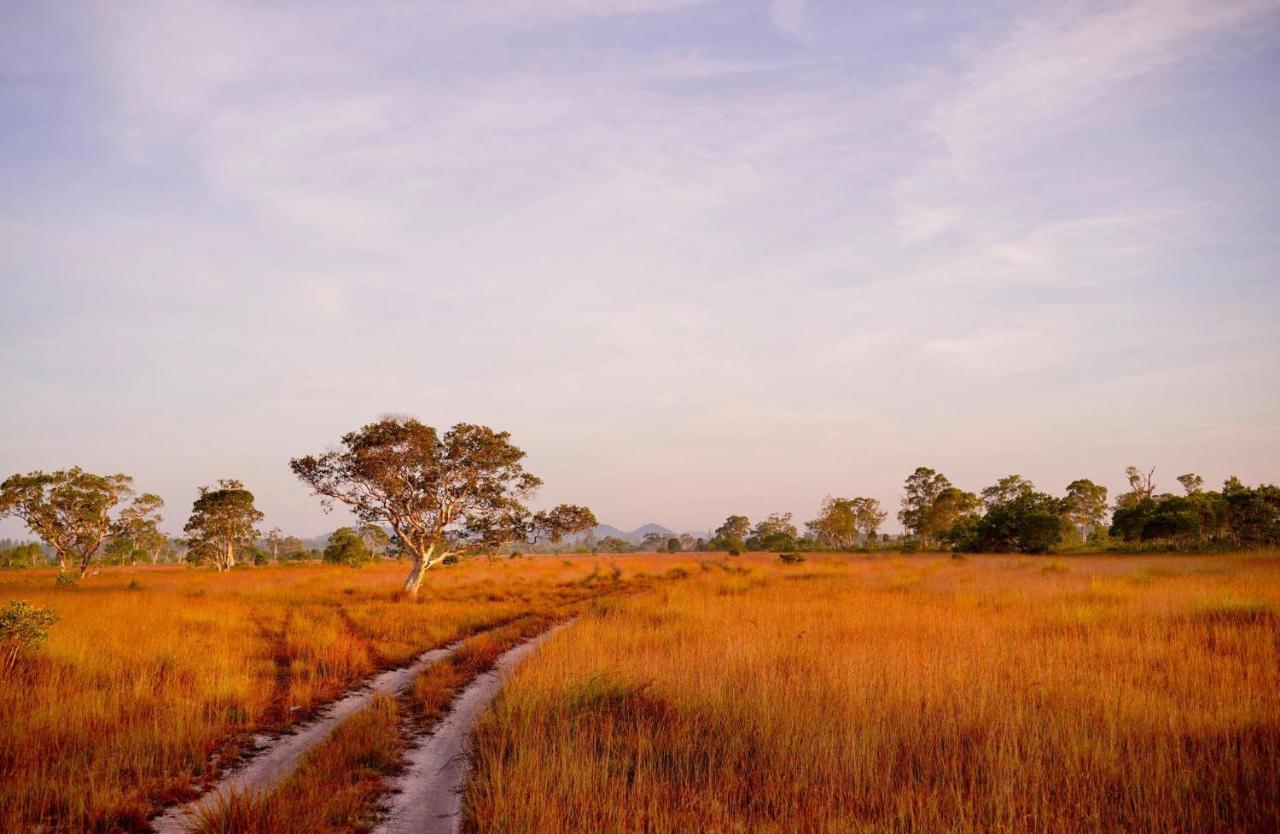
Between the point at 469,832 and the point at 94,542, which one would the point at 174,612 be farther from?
the point at 94,542

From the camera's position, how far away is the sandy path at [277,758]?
220 inches

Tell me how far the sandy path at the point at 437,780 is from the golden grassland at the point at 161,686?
7.17ft

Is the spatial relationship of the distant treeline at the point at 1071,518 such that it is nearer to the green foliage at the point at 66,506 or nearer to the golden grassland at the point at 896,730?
the golden grassland at the point at 896,730

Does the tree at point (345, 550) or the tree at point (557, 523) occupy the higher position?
the tree at point (557, 523)

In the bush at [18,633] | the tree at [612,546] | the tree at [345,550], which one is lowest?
the tree at [612,546]

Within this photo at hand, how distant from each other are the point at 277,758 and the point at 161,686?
396 cm

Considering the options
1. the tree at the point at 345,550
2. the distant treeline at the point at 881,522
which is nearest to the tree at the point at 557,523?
the distant treeline at the point at 881,522

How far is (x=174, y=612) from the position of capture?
52.5 ft

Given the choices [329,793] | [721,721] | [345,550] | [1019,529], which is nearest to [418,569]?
[329,793]

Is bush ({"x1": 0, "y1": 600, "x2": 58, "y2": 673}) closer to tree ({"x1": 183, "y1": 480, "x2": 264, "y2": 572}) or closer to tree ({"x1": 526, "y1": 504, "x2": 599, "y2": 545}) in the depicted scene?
tree ({"x1": 526, "y1": 504, "x2": 599, "y2": 545})

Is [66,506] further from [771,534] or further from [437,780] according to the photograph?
[771,534]

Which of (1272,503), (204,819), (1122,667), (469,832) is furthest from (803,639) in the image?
(1272,503)

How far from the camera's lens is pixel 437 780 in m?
6.51

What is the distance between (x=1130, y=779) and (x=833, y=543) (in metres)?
103
